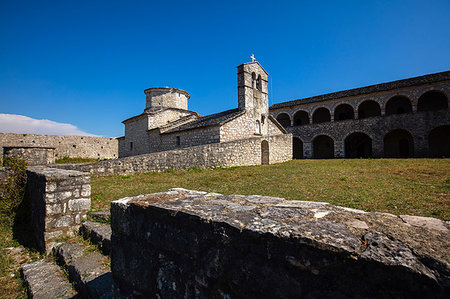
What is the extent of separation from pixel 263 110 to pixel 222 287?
17297mm

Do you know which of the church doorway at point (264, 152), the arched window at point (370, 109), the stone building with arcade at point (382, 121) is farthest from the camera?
the arched window at point (370, 109)

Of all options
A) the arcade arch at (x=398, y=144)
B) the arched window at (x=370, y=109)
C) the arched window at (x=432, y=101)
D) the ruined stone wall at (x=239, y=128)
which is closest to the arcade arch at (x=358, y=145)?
the arcade arch at (x=398, y=144)

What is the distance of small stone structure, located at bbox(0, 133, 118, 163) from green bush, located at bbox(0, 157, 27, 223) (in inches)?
887

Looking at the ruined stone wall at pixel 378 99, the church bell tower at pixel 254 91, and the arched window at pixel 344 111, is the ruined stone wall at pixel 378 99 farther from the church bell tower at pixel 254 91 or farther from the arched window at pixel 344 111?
the church bell tower at pixel 254 91

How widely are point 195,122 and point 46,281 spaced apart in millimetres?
15575

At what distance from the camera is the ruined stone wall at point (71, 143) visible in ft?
78.9

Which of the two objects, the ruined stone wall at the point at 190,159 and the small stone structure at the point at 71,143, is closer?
the ruined stone wall at the point at 190,159

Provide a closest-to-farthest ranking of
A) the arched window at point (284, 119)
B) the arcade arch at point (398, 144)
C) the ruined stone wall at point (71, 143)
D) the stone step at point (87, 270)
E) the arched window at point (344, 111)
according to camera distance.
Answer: the stone step at point (87, 270), the arcade arch at point (398, 144), the ruined stone wall at point (71, 143), the arched window at point (344, 111), the arched window at point (284, 119)

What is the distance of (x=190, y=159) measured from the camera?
12836 millimetres

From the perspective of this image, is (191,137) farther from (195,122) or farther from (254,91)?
(254,91)

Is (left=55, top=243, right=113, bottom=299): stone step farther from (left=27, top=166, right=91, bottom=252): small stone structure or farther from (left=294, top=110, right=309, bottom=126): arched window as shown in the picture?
(left=294, top=110, right=309, bottom=126): arched window

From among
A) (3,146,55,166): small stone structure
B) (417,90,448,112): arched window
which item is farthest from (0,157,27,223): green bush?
(417,90,448,112): arched window

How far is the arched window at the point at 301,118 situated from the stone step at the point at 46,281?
28668mm

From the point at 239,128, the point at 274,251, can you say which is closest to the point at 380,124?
the point at 239,128
